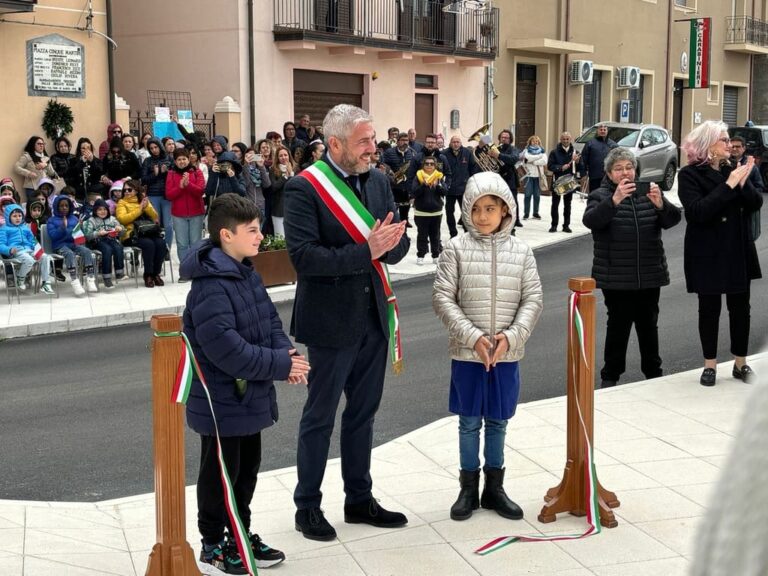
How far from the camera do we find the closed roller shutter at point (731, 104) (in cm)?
4284

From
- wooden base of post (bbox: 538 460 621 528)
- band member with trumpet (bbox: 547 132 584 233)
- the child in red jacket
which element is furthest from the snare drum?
wooden base of post (bbox: 538 460 621 528)

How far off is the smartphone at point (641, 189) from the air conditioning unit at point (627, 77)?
28225mm

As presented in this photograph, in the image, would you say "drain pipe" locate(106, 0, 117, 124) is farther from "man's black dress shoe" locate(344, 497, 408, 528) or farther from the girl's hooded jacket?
"man's black dress shoe" locate(344, 497, 408, 528)

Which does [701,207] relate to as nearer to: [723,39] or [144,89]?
[144,89]

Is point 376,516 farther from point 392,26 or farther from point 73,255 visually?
point 392,26

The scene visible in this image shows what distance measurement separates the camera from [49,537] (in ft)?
16.4

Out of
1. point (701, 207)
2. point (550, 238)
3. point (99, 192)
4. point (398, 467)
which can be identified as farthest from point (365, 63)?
point (398, 467)

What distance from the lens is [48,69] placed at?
1909 centimetres

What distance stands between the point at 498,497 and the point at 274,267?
983 cm

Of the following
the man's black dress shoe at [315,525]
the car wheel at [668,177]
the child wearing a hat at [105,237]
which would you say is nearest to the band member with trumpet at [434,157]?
the child wearing a hat at [105,237]

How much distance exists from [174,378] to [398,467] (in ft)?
8.22

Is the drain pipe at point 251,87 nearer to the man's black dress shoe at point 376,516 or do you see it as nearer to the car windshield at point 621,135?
the car windshield at point 621,135

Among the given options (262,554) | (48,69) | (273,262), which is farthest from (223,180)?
(262,554)

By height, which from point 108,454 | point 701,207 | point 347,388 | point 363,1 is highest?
point 363,1
